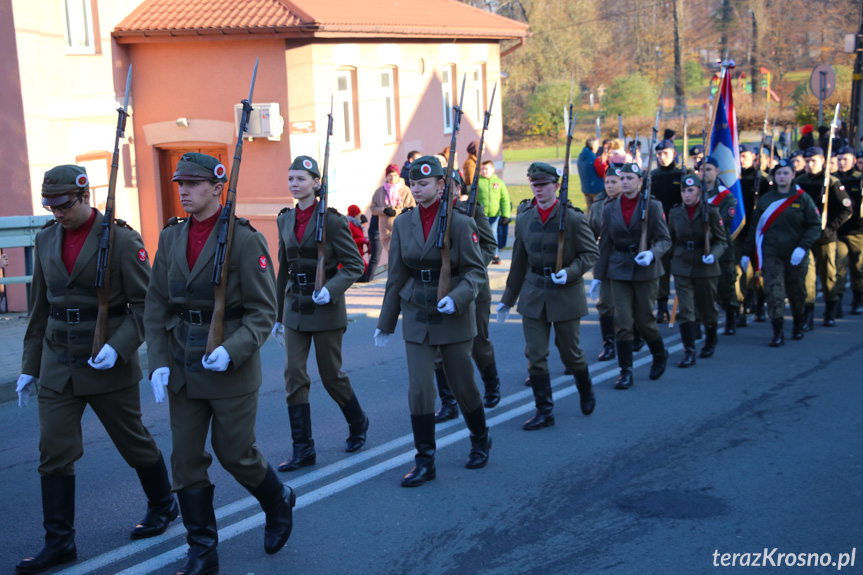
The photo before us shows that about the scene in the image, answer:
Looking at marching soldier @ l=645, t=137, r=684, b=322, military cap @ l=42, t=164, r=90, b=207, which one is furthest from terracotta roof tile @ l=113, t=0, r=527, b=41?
military cap @ l=42, t=164, r=90, b=207

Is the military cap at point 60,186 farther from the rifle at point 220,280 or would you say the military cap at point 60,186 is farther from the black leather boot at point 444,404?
the black leather boot at point 444,404

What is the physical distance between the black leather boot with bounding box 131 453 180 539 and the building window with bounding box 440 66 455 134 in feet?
51.5

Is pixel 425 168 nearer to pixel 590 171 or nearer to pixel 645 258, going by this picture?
pixel 645 258

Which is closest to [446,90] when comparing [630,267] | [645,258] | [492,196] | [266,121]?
[492,196]

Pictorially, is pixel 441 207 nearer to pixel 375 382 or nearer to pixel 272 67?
pixel 375 382

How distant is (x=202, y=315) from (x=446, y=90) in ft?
54.3

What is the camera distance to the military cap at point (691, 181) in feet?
30.7

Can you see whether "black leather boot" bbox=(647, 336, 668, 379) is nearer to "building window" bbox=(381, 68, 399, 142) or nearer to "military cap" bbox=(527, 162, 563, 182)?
"military cap" bbox=(527, 162, 563, 182)

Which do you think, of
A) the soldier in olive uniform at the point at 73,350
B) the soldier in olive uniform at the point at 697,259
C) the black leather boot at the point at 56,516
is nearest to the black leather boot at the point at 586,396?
the soldier in olive uniform at the point at 697,259

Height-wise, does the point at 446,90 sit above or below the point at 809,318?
above

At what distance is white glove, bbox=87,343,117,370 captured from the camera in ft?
15.5

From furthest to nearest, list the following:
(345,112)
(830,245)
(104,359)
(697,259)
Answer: (345,112)
(830,245)
(697,259)
(104,359)

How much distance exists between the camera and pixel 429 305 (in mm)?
5949

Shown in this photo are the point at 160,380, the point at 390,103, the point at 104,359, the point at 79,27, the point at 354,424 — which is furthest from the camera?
the point at 390,103
